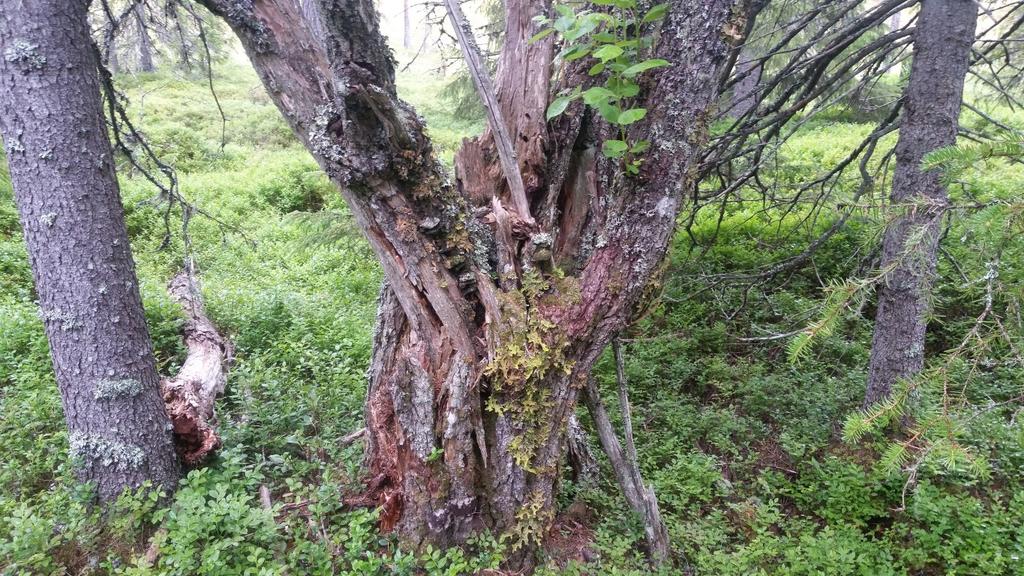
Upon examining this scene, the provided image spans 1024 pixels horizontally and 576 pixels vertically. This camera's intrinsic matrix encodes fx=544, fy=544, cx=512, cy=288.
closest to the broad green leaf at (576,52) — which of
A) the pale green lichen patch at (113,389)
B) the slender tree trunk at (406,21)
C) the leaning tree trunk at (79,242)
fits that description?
the slender tree trunk at (406,21)

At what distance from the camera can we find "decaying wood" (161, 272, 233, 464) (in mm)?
3557

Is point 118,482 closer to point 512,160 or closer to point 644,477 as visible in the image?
point 512,160

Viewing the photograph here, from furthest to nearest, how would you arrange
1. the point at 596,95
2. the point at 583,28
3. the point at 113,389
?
1. the point at 113,389
2. the point at 596,95
3. the point at 583,28

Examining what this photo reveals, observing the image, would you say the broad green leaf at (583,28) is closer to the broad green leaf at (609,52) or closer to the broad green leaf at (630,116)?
the broad green leaf at (609,52)

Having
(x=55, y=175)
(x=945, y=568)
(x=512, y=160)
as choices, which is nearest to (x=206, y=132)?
(x=55, y=175)

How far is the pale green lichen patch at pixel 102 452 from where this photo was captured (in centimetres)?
313

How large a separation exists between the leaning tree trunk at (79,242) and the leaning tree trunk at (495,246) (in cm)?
125

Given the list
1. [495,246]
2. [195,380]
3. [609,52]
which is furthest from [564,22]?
[195,380]

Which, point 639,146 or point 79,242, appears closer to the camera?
point 639,146

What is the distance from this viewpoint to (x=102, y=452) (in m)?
3.14

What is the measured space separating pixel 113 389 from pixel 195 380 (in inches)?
48.2

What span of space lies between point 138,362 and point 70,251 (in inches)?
28.3

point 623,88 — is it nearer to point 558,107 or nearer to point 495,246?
point 558,107

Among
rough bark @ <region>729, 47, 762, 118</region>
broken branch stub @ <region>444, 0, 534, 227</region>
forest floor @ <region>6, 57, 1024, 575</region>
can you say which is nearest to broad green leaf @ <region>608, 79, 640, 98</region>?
broken branch stub @ <region>444, 0, 534, 227</region>
